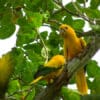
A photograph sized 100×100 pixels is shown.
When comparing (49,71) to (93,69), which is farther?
(93,69)

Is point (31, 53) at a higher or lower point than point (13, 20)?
lower

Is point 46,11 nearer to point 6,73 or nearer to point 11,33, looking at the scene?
point 11,33

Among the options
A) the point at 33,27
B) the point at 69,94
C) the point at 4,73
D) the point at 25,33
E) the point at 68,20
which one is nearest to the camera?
the point at 4,73

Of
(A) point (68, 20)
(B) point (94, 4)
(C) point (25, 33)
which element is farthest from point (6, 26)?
(B) point (94, 4)

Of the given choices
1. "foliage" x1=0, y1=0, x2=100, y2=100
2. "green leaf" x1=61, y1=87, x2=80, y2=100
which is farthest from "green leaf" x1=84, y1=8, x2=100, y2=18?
"green leaf" x1=61, y1=87, x2=80, y2=100

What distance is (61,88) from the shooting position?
36.1 inches

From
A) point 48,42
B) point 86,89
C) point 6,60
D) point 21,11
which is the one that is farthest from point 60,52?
point 6,60

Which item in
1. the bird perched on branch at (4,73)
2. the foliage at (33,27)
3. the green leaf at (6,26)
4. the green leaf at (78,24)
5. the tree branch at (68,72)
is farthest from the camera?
the green leaf at (78,24)

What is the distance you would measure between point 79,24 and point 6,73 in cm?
187

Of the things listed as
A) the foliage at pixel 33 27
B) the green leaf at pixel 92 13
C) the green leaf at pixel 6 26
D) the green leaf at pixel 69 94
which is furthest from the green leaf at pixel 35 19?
the green leaf at pixel 69 94

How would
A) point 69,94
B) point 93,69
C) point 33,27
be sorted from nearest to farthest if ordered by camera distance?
point 69,94, point 93,69, point 33,27

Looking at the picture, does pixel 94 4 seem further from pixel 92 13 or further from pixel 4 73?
pixel 4 73

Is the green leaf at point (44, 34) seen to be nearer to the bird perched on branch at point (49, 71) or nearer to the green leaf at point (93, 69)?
the green leaf at point (93, 69)

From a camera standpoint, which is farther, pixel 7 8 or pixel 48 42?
pixel 48 42
